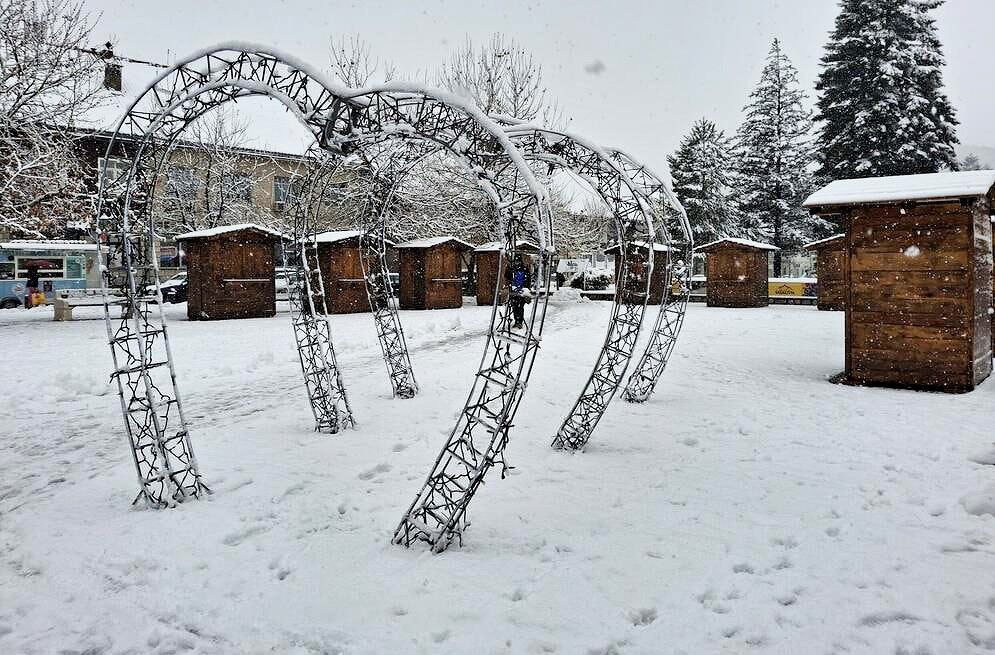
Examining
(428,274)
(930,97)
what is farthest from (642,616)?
(930,97)

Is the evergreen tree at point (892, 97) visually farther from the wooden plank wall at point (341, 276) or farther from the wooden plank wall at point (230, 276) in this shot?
the wooden plank wall at point (230, 276)

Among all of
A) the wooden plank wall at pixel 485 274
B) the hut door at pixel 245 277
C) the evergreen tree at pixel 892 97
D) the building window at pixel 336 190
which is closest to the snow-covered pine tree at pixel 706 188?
the evergreen tree at pixel 892 97

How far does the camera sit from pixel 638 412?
7.68 m

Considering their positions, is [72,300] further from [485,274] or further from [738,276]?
[738,276]

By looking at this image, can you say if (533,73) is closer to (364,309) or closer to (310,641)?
(364,309)

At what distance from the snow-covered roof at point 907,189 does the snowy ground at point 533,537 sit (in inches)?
111

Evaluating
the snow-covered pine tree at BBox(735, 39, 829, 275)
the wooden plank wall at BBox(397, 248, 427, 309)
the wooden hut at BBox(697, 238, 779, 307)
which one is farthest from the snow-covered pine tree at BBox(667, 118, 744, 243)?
the wooden plank wall at BBox(397, 248, 427, 309)

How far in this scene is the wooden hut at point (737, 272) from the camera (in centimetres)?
2377

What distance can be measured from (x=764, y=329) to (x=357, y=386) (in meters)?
12.0

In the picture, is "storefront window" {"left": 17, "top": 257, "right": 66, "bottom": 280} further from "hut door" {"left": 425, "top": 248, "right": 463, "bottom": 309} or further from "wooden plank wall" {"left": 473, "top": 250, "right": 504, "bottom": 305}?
"wooden plank wall" {"left": 473, "top": 250, "right": 504, "bottom": 305}

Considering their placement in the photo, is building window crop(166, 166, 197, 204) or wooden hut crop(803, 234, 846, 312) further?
building window crop(166, 166, 197, 204)

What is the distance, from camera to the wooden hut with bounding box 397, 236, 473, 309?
76.0ft

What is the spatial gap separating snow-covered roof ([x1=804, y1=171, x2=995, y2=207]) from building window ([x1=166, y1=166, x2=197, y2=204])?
96.3 ft

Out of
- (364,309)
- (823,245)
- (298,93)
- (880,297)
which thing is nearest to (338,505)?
(298,93)
